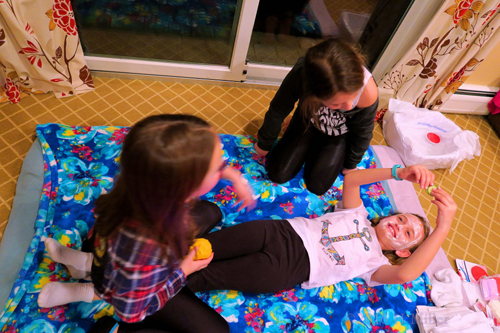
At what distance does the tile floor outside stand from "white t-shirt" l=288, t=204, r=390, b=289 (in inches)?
27.8

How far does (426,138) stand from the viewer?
6.47 feet

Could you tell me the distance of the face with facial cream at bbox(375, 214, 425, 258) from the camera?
1275 millimetres

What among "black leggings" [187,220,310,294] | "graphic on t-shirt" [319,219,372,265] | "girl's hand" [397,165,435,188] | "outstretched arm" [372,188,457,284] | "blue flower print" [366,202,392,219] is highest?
"girl's hand" [397,165,435,188]

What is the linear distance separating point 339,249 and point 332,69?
684 mm

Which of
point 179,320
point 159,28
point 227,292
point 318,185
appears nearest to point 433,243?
point 318,185

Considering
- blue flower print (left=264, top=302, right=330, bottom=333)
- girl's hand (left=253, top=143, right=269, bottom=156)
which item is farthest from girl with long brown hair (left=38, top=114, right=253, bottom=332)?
girl's hand (left=253, top=143, right=269, bottom=156)

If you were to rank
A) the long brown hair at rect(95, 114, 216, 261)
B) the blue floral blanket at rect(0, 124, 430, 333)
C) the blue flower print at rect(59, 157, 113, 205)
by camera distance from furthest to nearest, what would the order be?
the blue flower print at rect(59, 157, 113, 205), the blue floral blanket at rect(0, 124, 430, 333), the long brown hair at rect(95, 114, 216, 261)

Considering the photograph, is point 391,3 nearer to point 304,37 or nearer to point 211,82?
point 304,37

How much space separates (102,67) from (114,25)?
0.26m

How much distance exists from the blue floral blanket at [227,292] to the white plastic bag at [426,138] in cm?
45

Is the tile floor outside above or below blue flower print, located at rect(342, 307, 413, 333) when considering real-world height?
below

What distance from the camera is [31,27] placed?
147 cm

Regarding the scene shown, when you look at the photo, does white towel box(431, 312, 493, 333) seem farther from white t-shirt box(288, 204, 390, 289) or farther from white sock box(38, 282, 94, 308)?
white sock box(38, 282, 94, 308)

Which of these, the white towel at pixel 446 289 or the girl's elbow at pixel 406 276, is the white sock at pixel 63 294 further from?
the white towel at pixel 446 289
